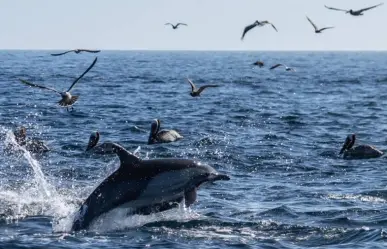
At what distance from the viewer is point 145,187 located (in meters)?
16.9

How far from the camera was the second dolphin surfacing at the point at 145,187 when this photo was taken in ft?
54.7

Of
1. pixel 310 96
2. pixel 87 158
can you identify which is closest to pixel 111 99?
pixel 310 96

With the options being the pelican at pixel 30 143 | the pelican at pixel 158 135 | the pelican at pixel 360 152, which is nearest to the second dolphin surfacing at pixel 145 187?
the pelican at pixel 30 143

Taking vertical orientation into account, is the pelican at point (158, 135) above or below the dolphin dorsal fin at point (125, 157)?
below

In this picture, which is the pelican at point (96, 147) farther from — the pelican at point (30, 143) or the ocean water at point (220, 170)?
the pelican at point (30, 143)

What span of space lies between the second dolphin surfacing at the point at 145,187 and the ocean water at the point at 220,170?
273 millimetres

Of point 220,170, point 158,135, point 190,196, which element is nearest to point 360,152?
point 220,170

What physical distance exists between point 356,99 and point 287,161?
3100 centimetres

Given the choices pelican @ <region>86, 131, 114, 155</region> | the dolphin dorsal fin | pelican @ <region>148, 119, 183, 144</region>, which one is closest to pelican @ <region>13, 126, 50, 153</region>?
pelican @ <region>86, 131, 114, 155</region>

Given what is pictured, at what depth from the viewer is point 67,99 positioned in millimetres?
24969

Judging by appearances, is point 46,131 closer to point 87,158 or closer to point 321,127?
point 87,158

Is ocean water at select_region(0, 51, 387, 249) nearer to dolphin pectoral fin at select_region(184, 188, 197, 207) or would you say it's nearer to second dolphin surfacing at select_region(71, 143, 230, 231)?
second dolphin surfacing at select_region(71, 143, 230, 231)

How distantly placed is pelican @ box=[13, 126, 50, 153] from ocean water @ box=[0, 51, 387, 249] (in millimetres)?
449

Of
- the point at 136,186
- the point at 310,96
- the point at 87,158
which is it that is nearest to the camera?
the point at 136,186
